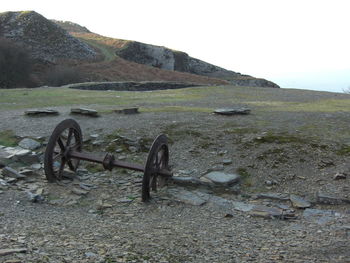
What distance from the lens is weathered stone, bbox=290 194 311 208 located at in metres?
7.66

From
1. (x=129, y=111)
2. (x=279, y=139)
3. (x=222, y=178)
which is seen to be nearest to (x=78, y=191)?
(x=222, y=178)

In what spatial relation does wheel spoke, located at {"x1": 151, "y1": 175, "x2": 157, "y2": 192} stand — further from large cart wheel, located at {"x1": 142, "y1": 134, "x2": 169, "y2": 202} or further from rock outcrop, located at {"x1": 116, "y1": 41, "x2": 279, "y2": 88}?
rock outcrop, located at {"x1": 116, "y1": 41, "x2": 279, "y2": 88}

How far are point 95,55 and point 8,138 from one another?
45280 millimetres

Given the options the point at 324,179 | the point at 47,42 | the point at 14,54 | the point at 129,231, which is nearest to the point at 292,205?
the point at 324,179

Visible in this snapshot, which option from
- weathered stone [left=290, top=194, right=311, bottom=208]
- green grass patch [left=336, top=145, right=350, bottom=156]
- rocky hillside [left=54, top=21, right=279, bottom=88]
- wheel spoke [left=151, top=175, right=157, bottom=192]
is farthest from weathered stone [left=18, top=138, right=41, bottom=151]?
rocky hillside [left=54, top=21, right=279, bottom=88]

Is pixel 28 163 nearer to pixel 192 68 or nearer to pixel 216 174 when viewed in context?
pixel 216 174

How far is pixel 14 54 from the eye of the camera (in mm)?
37219

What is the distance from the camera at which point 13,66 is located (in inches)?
1442

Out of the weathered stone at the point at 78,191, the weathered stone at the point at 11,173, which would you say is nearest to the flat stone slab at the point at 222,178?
the weathered stone at the point at 78,191

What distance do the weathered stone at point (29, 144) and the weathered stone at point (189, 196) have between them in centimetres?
416

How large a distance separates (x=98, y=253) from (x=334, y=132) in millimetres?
8637

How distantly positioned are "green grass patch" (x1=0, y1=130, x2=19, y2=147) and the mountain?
30.1 metres

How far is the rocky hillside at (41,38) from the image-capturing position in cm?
4944

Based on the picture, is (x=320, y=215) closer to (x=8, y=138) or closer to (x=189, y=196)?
(x=189, y=196)
